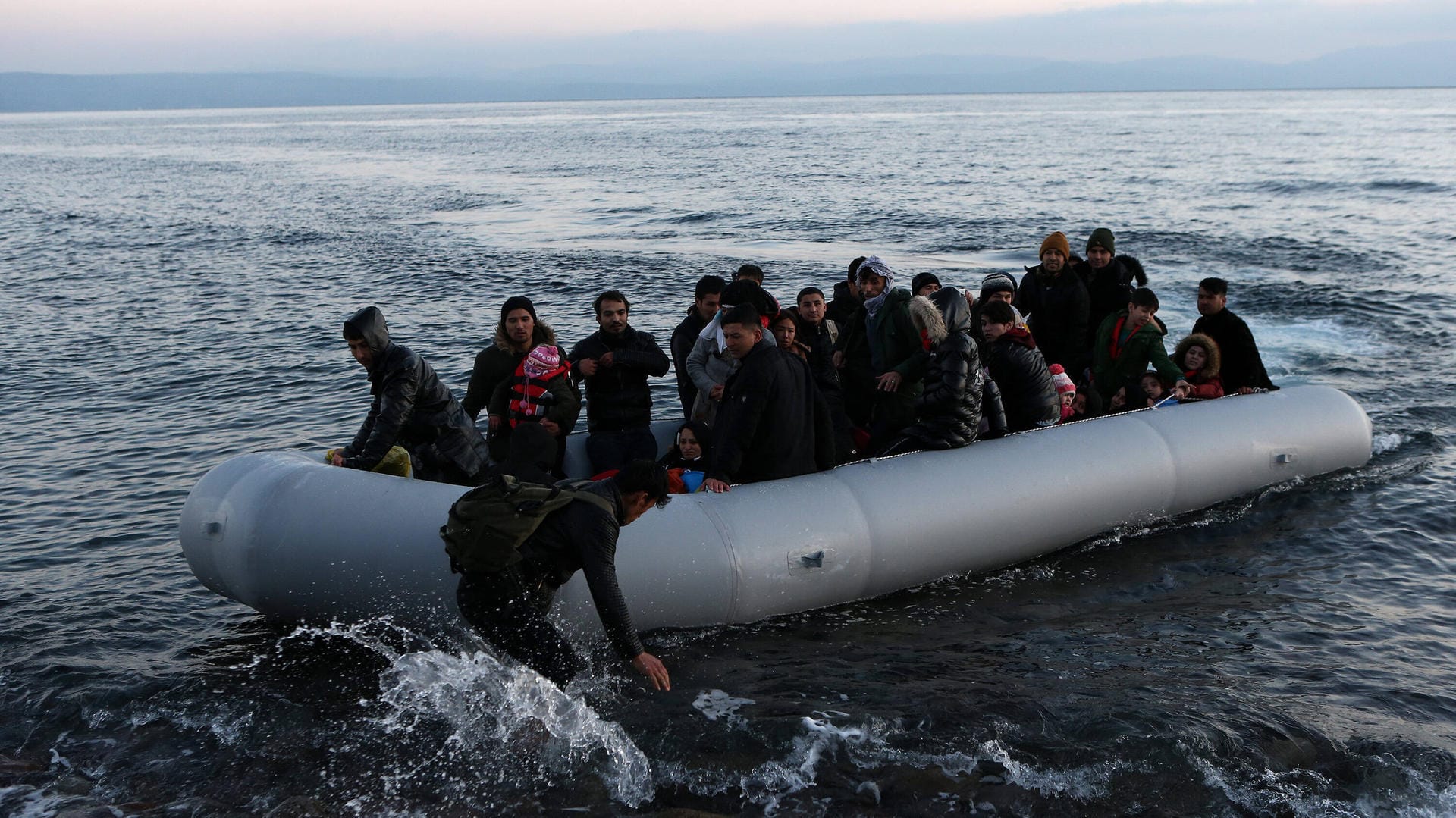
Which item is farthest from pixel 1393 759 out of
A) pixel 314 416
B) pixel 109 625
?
pixel 314 416

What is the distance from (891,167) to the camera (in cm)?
4325

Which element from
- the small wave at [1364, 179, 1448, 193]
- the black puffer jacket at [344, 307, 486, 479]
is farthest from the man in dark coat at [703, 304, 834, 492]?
the small wave at [1364, 179, 1448, 193]

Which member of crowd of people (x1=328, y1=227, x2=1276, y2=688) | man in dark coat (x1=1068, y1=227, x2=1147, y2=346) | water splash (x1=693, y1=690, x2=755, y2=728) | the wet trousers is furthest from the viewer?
man in dark coat (x1=1068, y1=227, x2=1147, y2=346)

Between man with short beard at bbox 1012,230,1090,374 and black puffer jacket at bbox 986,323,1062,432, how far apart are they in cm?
157

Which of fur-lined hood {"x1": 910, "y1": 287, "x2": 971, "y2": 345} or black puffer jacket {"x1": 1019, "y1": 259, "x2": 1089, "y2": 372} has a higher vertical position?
fur-lined hood {"x1": 910, "y1": 287, "x2": 971, "y2": 345}

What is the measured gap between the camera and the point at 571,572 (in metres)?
4.58

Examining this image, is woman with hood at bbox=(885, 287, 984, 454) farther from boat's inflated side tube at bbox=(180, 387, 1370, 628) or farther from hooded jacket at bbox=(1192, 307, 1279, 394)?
hooded jacket at bbox=(1192, 307, 1279, 394)

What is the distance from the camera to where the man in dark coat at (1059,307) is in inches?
344

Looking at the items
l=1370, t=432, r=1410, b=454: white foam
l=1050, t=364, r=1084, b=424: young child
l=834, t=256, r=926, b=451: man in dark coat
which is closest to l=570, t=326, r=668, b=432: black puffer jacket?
l=834, t=256, r=926, b=451: man in dark coat

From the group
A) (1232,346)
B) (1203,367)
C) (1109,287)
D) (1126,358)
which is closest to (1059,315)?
(1109,287)

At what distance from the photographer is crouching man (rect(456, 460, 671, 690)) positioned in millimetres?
4363

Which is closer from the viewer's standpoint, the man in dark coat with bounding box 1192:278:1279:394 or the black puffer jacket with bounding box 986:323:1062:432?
the black puffer jacket with bounding box 986:323:1062:432

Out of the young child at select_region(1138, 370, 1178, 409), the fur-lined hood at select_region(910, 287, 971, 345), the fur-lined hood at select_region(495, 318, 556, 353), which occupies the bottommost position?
the young child at select_region(1138, 370, 1178, 409)

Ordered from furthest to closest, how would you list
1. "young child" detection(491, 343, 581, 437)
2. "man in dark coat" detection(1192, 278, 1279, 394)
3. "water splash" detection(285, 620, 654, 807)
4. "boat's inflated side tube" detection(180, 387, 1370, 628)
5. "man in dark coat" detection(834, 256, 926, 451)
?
"man in dark coat" detection(1192, 278, 1279, 394), "man in dark coat" detection(834, 256, 926, 451), "young child" detection(491, 343, 581, 437), "boat's inflated side tube" detection(180, 387, 1370, 628), "water splash" detection(285, 620, 654, 807)
